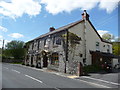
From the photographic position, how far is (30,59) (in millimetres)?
34000

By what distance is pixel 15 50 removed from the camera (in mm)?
57000

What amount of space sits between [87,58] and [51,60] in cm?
640

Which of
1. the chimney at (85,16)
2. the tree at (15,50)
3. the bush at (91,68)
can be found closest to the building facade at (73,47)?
the chimney at (85,16)

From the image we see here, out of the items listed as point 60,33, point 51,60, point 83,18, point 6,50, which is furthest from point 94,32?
point 6,50

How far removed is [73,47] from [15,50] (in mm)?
40930

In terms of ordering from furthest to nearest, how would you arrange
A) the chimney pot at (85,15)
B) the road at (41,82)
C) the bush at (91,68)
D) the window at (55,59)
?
1. the chimney pot at (85,15)
2. the window at (55,59)
3. the bush at (91,68)
4. the road at (41,82)

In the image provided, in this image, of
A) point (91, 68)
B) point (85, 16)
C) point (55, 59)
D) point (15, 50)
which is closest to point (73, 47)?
point (55, 59)

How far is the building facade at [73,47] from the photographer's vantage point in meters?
21.3

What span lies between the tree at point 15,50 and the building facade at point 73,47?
3127 centimetres

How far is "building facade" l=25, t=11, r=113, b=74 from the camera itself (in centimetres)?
2131

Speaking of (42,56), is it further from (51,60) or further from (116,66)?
(116,66)

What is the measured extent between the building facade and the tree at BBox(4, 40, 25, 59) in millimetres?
31270

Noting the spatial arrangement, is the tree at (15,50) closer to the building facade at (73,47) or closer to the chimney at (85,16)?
the building facade at (73,47)

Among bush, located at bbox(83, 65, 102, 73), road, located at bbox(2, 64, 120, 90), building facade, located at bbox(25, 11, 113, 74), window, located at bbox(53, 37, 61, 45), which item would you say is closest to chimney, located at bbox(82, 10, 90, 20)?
building facade, located at bbox(25, 11, 113, 74)
